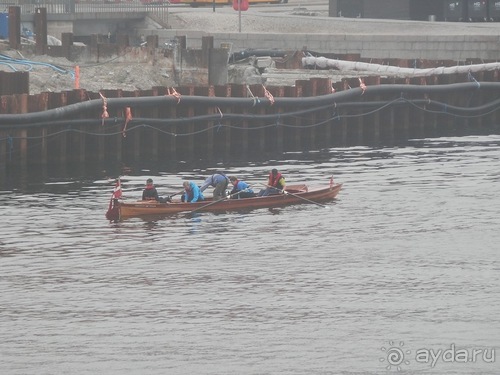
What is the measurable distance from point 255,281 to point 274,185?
33.6 ft

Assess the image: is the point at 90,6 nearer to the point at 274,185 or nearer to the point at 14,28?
the point at 14,28

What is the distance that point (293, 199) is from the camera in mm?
46500

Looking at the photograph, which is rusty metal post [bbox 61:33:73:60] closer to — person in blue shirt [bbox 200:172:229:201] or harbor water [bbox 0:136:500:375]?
harbor water [bbox 0:136:500:375]

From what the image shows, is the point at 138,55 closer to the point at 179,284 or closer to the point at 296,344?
the point at 179,284

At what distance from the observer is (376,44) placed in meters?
82.4

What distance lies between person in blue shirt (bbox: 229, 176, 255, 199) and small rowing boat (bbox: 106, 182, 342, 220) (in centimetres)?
19

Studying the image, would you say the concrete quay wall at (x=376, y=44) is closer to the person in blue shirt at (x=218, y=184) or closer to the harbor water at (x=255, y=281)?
the harbor water at (x=255, y=281)

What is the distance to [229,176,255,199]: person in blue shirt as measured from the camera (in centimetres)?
4547

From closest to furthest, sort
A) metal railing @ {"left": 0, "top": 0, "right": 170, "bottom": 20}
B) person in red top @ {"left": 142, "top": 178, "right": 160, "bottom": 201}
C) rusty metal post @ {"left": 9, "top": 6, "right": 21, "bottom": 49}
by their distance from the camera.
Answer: person in red top @ {"left": 142, "top": 178, "right": 160, "bottom": 201} → rusty metal post @ {"left": 9, "top": 6, "right": 21, "bottom": 49} → metal railing @ {"left": 0, "top": 0, "right": 170, "bottom": 20}

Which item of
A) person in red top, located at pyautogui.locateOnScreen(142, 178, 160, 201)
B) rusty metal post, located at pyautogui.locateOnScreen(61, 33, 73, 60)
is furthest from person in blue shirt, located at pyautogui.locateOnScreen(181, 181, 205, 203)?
rusty metal post, located at pyautogui.locateOnScreen(61, 33, 73, 60)

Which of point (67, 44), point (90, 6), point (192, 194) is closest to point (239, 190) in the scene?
point (192, 194)
